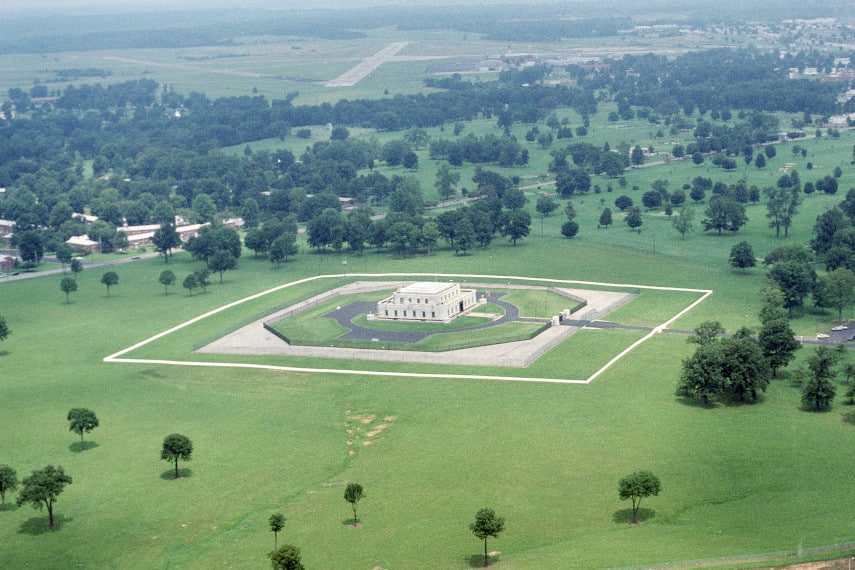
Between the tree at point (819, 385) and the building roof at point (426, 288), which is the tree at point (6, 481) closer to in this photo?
the building roof at point (426, 288)

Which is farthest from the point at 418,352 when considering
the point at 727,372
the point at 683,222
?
the point at 683,222

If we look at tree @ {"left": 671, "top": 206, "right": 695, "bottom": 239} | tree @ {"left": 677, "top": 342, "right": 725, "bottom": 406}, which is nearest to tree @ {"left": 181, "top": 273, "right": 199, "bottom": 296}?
tree @ {"left": 671, "top": 206, "right": 695, "bottom": 239}

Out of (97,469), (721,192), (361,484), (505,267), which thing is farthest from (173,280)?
(721,192)

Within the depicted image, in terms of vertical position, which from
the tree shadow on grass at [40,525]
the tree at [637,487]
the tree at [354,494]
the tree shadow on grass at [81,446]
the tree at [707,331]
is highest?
the tree at [707,331]

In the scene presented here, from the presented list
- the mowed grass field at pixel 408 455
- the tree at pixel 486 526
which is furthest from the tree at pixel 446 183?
the tree at pixel 486 526

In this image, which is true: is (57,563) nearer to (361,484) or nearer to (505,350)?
(361,484)
